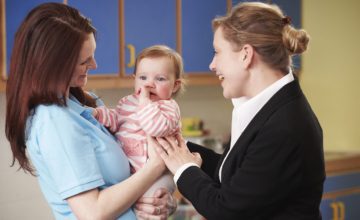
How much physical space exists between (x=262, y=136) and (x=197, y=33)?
84.2 inches

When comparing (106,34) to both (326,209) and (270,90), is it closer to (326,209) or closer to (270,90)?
(270,90)

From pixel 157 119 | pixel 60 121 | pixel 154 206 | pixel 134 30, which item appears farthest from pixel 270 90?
pixel 134 30

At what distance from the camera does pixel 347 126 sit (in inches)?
183

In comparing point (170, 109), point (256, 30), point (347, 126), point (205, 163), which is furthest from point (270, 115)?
point (347, 126)

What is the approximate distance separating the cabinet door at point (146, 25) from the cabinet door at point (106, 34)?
0.06 metres

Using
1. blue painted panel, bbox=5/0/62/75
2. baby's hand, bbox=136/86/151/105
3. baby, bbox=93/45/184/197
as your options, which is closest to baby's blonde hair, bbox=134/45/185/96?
baby, bbox=93/45/184/197

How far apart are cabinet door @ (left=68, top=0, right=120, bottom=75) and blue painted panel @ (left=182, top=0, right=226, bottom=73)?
1.64ft

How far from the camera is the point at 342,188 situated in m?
4.12

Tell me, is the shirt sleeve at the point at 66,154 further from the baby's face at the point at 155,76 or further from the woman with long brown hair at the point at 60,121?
the baby's face at the point at 155,76

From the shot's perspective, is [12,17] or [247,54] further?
[12,17]

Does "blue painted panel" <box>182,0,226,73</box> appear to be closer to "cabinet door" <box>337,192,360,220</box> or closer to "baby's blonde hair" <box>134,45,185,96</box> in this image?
"cabinet door" <box>337,192,360,220</box>

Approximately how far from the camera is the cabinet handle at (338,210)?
13.3 feet

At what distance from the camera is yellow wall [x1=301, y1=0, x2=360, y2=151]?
454 cm

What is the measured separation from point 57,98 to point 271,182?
0.61 metres
